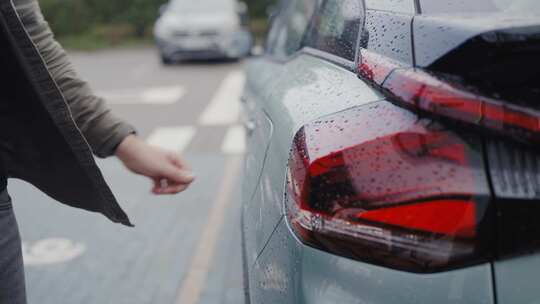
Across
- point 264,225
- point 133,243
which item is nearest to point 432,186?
point 264,225

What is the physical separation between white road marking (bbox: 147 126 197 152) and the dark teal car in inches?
235

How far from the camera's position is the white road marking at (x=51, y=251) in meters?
4.15

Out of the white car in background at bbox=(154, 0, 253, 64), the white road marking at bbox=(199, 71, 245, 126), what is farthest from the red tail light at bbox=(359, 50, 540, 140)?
the white car in background at bbox=(154, 0, 253, 64)

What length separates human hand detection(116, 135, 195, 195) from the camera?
6.77ft

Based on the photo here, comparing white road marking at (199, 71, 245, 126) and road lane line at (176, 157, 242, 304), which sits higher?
road lane line at (176, 157, 242, 304)

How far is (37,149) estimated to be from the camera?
1.76m

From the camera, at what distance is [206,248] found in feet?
14.3

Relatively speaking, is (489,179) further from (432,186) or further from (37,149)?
(37,149)

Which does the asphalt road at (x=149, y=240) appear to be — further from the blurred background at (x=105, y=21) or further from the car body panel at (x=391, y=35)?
the blurred background at (x=105, y=21)

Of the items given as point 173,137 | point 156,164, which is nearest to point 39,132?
point 156,164

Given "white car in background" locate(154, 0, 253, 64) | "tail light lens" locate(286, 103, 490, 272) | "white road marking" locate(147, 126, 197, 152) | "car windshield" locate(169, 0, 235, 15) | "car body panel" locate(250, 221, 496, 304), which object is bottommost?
"white car in background" locate(154, 0, 253, 64)

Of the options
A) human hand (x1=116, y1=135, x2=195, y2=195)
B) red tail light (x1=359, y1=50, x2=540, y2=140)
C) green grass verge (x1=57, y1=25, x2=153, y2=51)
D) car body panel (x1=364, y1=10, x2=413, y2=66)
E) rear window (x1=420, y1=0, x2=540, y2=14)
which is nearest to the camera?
red tail light (x1=359, y1=50, x2=540, y2=140)

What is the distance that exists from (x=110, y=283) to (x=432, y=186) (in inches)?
110

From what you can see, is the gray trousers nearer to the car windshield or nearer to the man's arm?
the man's arm
